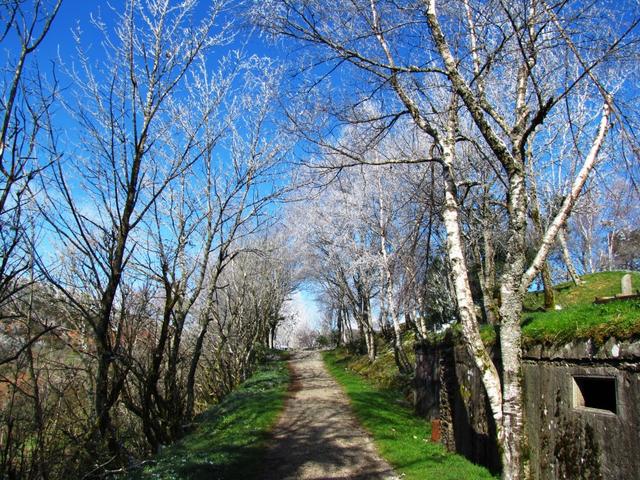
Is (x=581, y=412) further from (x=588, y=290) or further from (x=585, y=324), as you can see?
(x=588, y=290)

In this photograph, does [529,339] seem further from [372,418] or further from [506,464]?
[372,418]

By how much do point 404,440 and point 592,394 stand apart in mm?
5049

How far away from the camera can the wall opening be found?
5035mm

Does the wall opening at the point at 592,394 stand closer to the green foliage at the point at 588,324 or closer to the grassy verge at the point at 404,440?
the green foliage at the point at 588,324

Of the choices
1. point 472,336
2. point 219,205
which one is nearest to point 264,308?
point 219,205

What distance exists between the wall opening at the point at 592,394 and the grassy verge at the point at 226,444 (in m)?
4.87

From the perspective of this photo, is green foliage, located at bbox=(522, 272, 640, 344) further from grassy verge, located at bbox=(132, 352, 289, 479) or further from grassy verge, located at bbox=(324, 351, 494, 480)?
grassy verge, located at bbox=(132, 352, 289, 479)

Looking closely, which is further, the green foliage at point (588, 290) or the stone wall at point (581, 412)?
the green foliage at point (588, 290)

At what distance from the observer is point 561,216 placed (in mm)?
5301

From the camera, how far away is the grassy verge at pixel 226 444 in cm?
704

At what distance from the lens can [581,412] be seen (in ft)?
16.0

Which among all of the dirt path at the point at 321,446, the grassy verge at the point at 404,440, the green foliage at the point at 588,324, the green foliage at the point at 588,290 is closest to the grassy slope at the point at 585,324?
the green foliage at the point at 588,324

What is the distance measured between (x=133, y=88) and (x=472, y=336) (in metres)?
6.46

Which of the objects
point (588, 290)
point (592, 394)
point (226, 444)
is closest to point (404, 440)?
point (226, 444)
